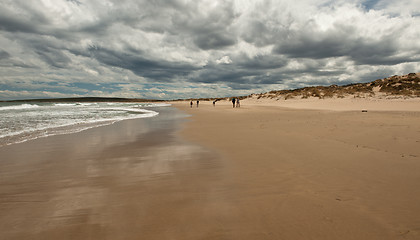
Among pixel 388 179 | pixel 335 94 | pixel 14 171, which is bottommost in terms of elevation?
pixel 14 171

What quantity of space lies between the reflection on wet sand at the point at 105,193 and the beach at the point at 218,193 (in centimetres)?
2

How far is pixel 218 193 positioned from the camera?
377 centimetres

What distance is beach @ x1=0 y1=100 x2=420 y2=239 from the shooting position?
2.71 meters

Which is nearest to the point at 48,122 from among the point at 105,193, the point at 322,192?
the point at 105,193

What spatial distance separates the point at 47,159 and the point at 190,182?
16.6ft

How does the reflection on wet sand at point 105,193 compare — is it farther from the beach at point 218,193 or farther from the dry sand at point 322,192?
the dry sand at point 322,192

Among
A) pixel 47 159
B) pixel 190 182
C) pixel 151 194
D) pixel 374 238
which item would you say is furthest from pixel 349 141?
pixel 47 159

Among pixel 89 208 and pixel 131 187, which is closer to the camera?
pixel 89 208

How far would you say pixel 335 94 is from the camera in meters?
44.0

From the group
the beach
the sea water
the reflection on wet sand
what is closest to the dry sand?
the beach

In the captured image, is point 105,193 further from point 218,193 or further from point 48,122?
point 48,122

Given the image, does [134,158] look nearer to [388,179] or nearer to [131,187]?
[131,187]

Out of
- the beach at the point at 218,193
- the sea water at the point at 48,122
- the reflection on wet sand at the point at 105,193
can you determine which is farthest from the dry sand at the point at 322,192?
the sea water at the point at 48,122

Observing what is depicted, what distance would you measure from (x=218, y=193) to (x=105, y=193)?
2.19 m
